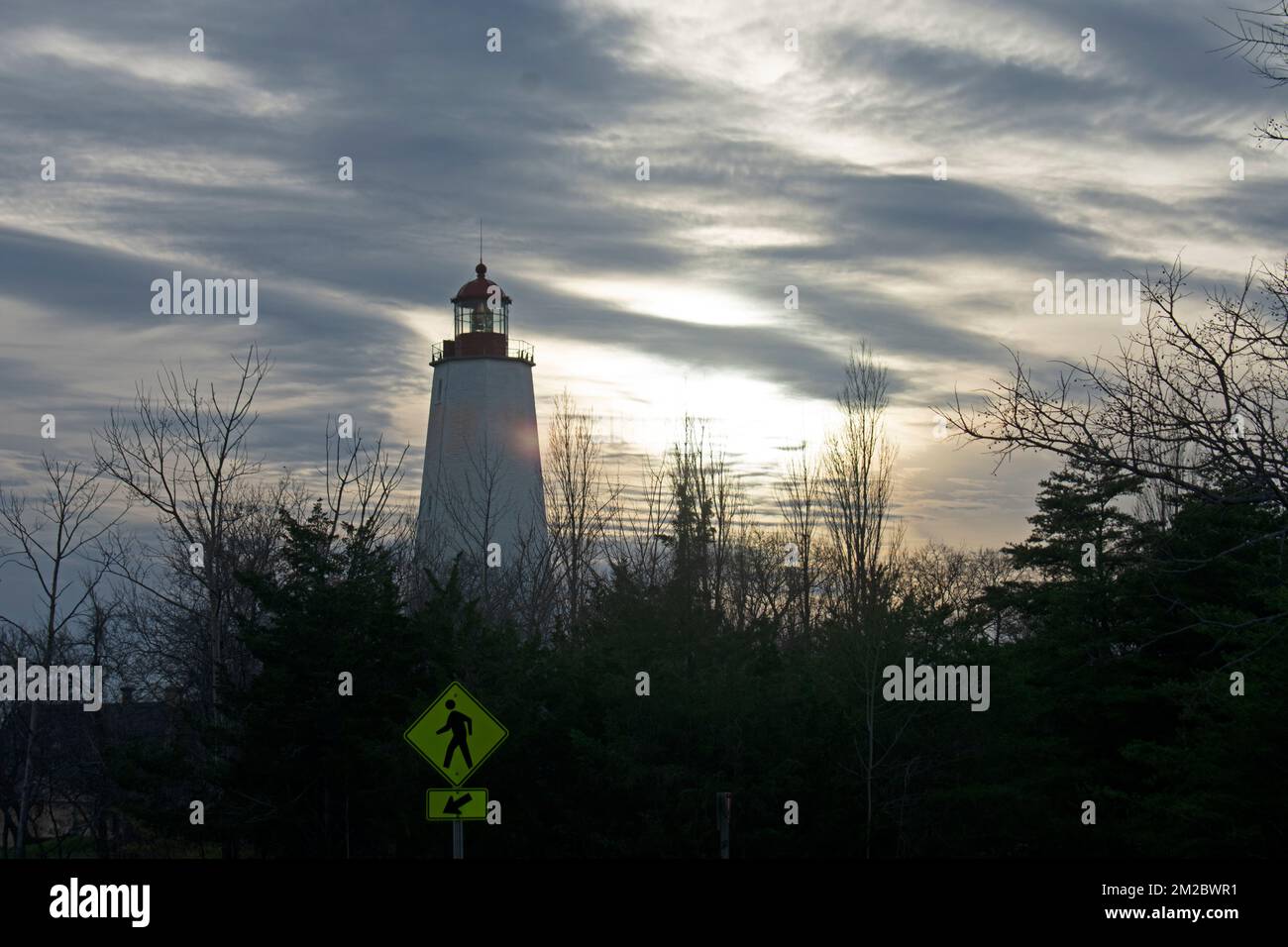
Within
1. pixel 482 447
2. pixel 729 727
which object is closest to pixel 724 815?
pixel 729 727

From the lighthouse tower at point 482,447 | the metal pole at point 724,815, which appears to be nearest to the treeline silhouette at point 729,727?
the metal pole at point 724,815

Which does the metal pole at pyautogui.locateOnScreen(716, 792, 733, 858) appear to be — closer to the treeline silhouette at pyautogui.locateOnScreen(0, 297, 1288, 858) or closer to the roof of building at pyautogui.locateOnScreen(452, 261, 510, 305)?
the treeline silhouette at pyautogui.locateOnScreen(0, 297, 1288, 858)

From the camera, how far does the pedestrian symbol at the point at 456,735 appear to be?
16.3 meters

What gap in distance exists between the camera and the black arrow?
632 inches

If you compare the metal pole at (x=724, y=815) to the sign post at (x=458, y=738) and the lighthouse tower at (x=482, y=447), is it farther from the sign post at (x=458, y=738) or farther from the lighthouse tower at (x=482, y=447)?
the lighthouse tower at (x=482, y=447)

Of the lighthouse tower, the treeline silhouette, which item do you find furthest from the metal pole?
the lighthouse tower

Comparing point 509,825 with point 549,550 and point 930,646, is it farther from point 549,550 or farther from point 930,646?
point 549,550

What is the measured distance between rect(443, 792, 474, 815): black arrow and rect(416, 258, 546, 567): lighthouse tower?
3161 centimetres

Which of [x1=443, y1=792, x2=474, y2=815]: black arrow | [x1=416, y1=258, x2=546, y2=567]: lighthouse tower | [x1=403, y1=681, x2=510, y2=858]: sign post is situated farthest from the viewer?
[x1=416, y1=258, x2=546, y2=567]: lighthouse tower

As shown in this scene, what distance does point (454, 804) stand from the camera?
634 inches
